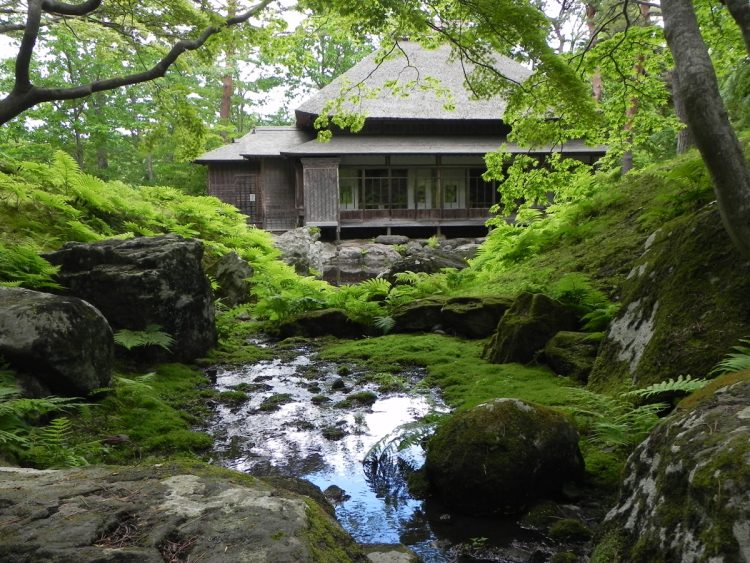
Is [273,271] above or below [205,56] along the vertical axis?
below

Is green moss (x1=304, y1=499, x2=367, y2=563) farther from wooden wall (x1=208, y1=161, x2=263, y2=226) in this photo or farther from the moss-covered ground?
wooden wall (x1=208, y1=161, x2=263, y2=226)

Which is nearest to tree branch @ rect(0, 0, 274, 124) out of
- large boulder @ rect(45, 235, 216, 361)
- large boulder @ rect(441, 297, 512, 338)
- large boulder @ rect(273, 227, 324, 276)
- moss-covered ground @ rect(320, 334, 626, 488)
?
large boulder @ rect(45, 235, 216, 361)

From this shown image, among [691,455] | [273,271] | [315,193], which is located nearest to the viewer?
[691,455]

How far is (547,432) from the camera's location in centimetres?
342

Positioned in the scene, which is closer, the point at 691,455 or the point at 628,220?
the point at 691,455

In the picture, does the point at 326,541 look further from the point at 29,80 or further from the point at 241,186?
the point at 241,186

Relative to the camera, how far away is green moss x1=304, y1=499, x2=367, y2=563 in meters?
1.86

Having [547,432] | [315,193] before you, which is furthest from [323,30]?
[315,193]

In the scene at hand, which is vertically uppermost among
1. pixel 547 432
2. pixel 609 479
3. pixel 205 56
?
pixel 205 56

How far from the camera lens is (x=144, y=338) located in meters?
5.91

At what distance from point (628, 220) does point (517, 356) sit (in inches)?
142

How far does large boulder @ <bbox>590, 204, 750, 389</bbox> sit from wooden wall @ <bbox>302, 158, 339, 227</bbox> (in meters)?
20.8

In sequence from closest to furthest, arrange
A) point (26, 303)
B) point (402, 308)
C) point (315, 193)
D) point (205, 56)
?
1. point (26, 303)
2. point (205, 56)
3. point (402, 308)
4. point (315, 193)

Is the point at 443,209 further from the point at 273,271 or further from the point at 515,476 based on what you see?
the point at 515,476
